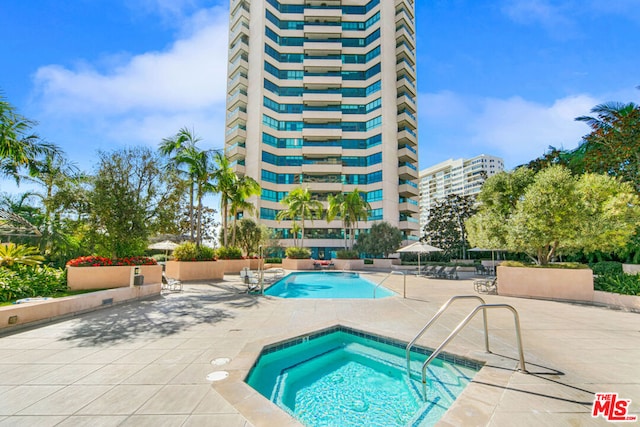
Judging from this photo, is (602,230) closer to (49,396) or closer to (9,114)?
(49,396)

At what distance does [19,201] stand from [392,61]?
4873cm

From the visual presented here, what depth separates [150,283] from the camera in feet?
37.3

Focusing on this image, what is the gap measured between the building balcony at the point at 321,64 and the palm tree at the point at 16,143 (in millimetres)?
40617

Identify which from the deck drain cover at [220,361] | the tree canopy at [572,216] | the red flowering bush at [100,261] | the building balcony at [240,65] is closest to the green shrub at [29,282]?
the red flowering bush at [100,261]

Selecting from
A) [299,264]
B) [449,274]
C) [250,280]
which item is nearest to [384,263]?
[299,264]

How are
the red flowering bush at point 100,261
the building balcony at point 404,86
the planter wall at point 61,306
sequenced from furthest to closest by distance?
the building balcony at point 404,86
the red flowering bush at point 100,261
the planter wall at point 61,306

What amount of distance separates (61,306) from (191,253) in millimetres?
9093

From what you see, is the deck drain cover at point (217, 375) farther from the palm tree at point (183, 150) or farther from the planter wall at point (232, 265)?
the planter wall at point (232, 265)

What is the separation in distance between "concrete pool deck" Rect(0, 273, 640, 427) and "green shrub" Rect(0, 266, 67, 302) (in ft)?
5.99

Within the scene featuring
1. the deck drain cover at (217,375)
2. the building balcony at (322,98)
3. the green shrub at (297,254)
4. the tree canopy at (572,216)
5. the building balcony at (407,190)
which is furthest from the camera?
the building balcony at (322,98)

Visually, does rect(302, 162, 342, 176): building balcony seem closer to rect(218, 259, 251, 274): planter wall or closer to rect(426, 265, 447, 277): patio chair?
rect(218, 259, 251, 274): planter wall

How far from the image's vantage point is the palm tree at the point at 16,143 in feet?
28.5

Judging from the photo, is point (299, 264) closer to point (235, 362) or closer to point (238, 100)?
point (235, 362)

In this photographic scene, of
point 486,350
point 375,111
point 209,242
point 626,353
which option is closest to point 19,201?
point 209,242
